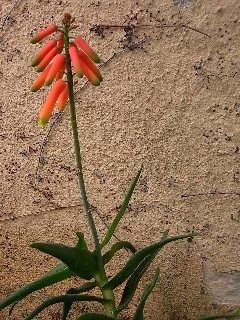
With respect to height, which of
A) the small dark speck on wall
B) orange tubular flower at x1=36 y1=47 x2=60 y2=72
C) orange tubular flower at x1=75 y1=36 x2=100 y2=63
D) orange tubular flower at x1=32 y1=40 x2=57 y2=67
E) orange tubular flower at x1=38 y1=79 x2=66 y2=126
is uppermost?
the small dark speck on wall

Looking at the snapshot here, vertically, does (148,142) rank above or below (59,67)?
above

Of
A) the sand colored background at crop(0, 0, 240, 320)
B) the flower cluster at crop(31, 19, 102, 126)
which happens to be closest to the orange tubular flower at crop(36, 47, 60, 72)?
the flower cluster at crop(31, 19, 102, 126)

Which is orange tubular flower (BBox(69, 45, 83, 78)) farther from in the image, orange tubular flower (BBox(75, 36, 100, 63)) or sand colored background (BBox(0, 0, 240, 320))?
sand colored background (BBox(0, 0, 240, 320))

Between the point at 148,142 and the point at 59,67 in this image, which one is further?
the point at 148,142

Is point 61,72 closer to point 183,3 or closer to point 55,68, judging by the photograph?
point 55,68

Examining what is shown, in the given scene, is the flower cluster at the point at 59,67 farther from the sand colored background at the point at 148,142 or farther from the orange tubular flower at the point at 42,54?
the sand colored background at the point at 148,142

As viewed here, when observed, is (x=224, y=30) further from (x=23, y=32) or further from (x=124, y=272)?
(x=124, y=272)

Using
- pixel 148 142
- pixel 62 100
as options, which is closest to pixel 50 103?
pixel 62 100
